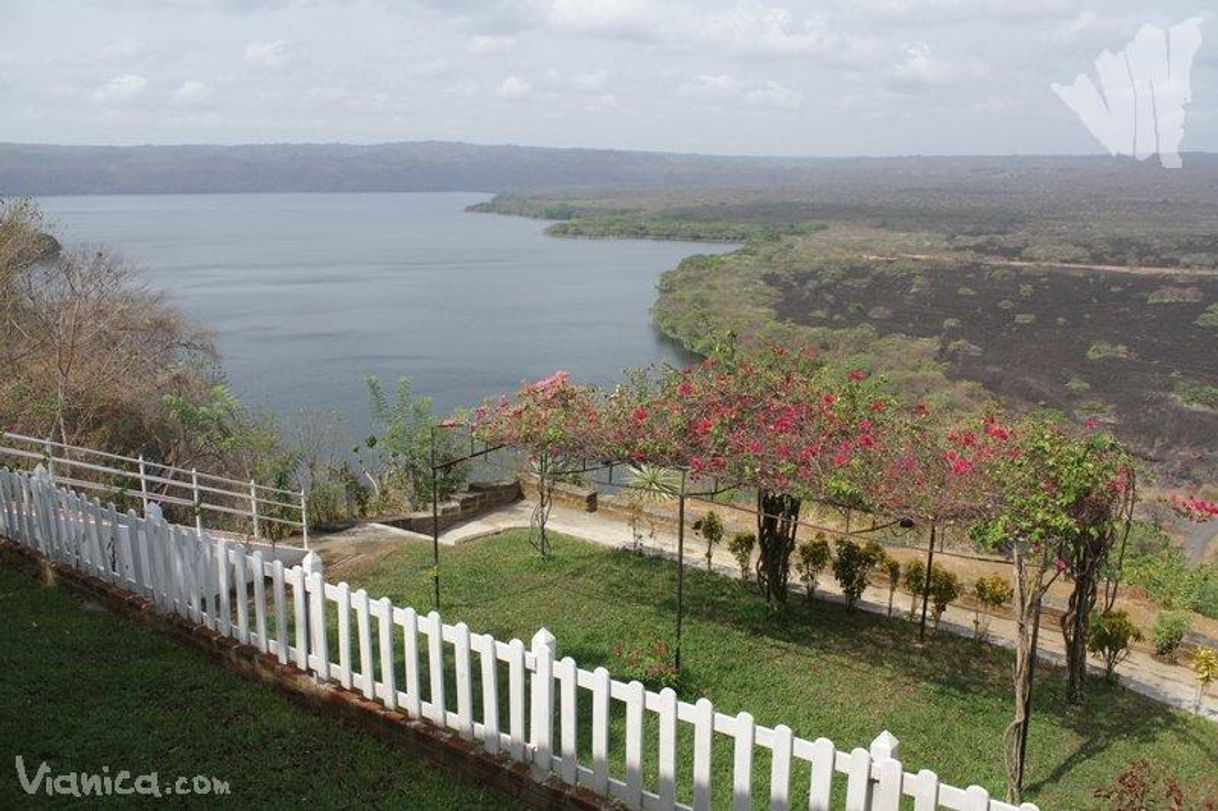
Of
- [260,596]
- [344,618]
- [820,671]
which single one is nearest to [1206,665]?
[820,671]

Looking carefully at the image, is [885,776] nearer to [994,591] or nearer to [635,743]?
[635,743]

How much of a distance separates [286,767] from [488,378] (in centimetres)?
3581

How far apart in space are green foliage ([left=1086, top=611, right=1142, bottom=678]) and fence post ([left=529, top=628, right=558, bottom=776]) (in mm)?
4695

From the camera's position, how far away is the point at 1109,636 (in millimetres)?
7266

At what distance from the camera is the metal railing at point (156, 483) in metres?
8.63

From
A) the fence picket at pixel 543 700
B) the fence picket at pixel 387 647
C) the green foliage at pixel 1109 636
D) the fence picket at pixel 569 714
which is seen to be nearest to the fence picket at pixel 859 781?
the fence picket at pixel 569 714

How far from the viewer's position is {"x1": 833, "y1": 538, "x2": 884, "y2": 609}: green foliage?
8453 mm

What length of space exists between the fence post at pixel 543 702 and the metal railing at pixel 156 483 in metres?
4.40

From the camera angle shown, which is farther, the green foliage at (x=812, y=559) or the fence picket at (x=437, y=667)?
the green foliage at (x=812, y=559)

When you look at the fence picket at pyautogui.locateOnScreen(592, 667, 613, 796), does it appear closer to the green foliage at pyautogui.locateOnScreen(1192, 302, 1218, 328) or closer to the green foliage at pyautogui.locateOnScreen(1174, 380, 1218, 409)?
the green foliage at pyautogui.locateOnScreen(1174, 380, 1218, 409)

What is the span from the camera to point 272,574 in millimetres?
5648

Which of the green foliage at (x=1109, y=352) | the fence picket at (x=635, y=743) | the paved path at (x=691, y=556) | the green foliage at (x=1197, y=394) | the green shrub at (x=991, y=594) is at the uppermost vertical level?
the fence picket at (x=635, y=743)
